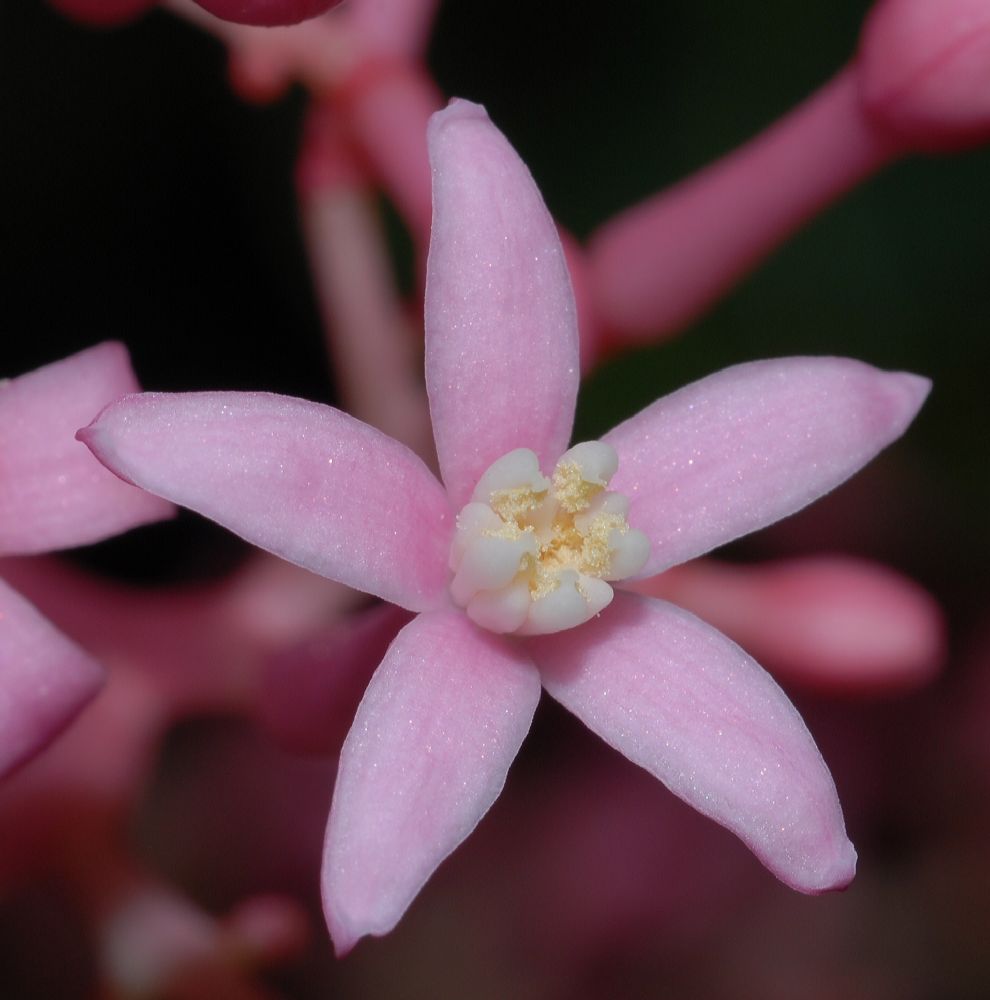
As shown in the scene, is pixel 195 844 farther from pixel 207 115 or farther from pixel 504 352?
pixel 504 352

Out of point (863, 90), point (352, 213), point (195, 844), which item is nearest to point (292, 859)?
point (195, 844)

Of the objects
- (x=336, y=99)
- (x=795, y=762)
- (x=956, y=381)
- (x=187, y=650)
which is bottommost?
(x=956, y=381)

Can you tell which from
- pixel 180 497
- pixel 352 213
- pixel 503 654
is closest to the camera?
pixel 180 497

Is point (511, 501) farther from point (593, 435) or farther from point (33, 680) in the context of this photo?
point (593, 435)

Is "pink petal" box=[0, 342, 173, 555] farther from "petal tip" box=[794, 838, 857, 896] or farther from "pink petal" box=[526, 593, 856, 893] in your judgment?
"petal tip" box=[794, 838, 857, 896]

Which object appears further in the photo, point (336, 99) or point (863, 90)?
point (336, 99)
